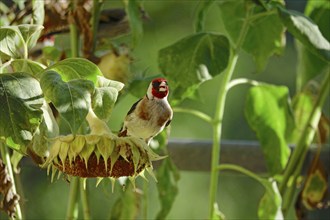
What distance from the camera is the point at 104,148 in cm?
73

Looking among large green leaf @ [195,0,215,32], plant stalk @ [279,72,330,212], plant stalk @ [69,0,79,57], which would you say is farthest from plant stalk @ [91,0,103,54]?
plant stalk @ [279,72,330,212]

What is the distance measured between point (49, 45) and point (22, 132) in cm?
46

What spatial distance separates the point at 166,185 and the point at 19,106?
466mm

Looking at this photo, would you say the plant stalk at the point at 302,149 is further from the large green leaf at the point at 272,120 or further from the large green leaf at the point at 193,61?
the large green leaf at the point at 193,61

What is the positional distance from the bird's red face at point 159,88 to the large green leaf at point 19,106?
12 cm

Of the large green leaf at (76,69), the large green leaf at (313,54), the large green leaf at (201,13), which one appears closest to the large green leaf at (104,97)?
the large green leaf at (76,69)

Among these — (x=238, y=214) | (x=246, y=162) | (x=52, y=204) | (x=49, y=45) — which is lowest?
(x=238, y=214)

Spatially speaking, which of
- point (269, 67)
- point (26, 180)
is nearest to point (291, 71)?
point (269, 67)

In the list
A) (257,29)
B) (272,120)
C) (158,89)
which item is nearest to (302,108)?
(272,120)

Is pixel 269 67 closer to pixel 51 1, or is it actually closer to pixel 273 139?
pixel 273 139

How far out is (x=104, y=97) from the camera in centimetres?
72

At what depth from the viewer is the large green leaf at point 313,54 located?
3.96ft

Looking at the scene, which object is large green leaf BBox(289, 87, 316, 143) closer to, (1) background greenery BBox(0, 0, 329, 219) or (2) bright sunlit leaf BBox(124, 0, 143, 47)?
(2) bright sunlit leaf BBox(124, 0, 143, 47)

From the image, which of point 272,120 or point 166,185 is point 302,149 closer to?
point 272,120
